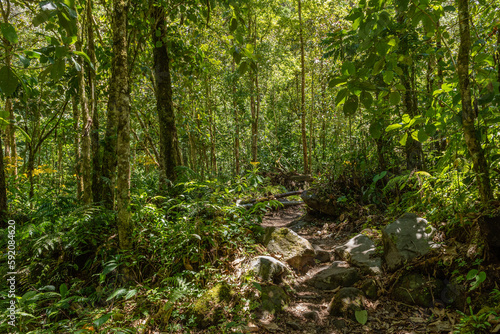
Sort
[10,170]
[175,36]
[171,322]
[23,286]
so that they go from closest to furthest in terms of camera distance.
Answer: [171,322] → [23,286] → [175,36] → [10,170]

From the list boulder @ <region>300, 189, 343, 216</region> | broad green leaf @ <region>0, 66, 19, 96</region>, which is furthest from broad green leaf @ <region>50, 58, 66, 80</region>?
boulder @ <region>300, 189, 343, 216</region>

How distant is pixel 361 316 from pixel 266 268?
4.12ft

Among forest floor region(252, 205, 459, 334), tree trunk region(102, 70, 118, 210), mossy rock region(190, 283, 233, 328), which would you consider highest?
tree trunk region(102, 70, 118, 210)

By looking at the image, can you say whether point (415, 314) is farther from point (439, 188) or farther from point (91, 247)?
point (91, 247)

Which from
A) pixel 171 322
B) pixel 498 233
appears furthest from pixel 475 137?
pixel 171 322

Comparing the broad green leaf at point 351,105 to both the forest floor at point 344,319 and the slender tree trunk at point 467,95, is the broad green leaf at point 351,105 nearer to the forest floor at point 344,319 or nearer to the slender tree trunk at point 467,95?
the slender tree trunk at point 467,95

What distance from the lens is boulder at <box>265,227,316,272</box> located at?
14.2 feet

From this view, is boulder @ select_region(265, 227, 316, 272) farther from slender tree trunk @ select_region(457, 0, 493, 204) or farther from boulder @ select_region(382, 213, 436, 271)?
slender tree trunk @ select_region(457, 0, 493, 204)

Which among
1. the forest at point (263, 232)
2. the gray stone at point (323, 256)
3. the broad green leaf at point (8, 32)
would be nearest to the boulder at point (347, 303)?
the forest at point (263, 232)

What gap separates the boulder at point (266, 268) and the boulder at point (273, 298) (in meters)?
0.16

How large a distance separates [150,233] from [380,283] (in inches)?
123

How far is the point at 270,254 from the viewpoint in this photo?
425 centimetres

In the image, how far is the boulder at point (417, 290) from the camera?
2.93m

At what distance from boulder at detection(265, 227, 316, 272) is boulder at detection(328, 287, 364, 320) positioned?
3.54 ft
